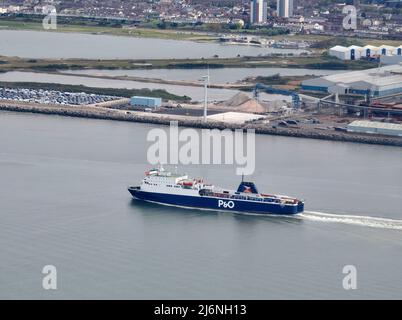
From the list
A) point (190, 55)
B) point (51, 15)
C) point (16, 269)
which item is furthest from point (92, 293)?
point (51, 15)

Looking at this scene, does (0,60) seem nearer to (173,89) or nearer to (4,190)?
(173,89)

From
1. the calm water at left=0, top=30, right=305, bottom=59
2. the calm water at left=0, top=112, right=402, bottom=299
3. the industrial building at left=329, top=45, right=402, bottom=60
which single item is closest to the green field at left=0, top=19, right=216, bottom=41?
the calm water at left=0, top=30, right=305, bottom=59

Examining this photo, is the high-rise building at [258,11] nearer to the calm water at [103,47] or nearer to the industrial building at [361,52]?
the calm water at [103,47]

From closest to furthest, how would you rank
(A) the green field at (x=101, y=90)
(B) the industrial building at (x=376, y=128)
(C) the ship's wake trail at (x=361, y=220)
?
1. (C) the ship's wake trail at (x=361, y=220)
2. (B) the industrial building at (x=376, y=128)
3. (A) the green field at (x=101, y=90)

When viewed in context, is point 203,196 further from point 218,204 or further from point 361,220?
point 361,220

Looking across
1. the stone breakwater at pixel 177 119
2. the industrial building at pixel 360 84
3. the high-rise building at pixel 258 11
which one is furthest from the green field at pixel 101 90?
the high-rise building at pixel 258 11

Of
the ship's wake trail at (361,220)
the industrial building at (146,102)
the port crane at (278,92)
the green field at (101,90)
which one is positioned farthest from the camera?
the green field at (101,90)

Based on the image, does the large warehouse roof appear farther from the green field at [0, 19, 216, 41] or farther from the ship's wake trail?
the green field at [0, 19, 216, 41]
